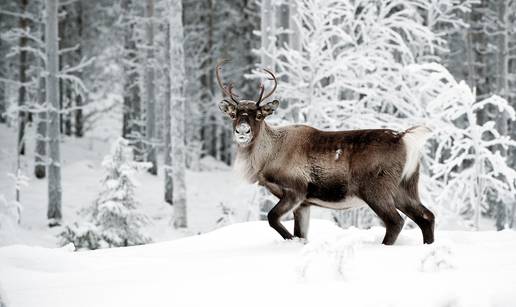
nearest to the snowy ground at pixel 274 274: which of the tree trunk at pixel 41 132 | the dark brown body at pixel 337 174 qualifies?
the dark brown body at pixel 337 174

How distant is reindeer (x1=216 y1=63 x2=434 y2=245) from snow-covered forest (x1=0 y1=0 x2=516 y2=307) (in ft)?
0.88

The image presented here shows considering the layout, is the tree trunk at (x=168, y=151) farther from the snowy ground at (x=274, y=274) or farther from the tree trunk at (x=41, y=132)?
the snowy ground at (x=274, y=274)

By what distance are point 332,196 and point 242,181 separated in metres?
1.07

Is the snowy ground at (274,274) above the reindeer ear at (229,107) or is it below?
below

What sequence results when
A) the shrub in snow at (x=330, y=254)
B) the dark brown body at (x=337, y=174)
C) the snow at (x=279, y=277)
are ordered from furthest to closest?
the dark brown body at (x=337, y=174) < the shrub in snow at (x=330, y=254) < the snow at (x=279, y=277)

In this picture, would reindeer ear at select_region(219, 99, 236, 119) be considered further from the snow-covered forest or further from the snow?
the snow

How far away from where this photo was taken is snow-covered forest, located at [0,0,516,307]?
3482 millimetres

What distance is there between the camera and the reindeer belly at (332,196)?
521 cm

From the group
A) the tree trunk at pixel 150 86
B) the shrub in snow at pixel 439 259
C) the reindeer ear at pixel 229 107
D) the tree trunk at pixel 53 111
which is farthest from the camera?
the tree trunk at pixel 150 86

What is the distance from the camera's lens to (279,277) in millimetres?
3584

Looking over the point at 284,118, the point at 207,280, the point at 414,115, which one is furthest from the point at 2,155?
the point at 207,280

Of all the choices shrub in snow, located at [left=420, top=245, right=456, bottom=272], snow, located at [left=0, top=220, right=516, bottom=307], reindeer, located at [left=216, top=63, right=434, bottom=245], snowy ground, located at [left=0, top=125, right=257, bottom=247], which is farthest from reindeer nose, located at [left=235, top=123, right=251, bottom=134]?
snowy ground, located at [left=0, top=125, right=257, bottom=247]

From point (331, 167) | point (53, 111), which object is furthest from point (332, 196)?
point (53, 111)

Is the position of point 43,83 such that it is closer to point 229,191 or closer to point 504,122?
point 229,191
